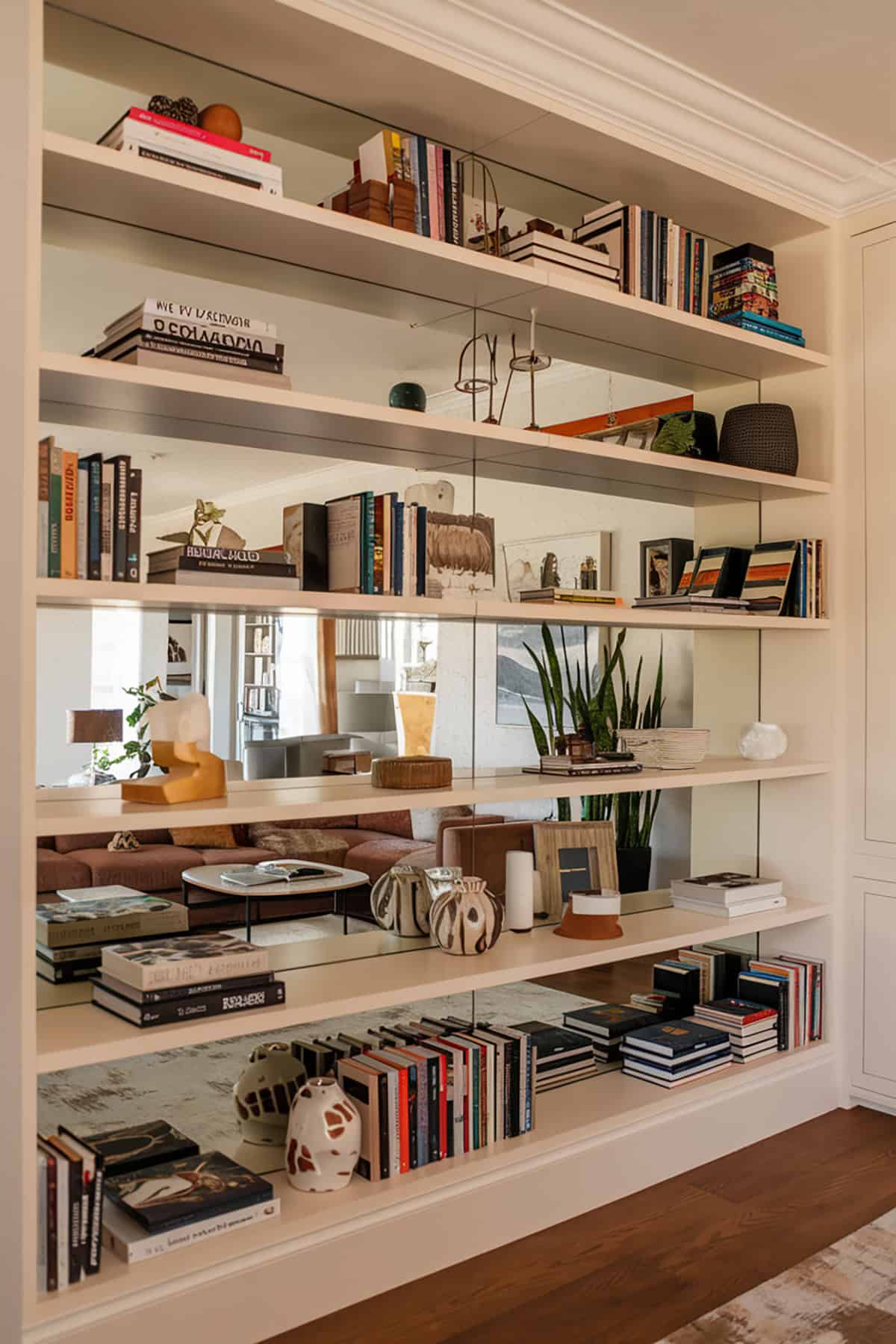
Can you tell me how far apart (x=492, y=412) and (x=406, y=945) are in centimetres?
130

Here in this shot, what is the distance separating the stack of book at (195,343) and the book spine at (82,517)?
217 mm

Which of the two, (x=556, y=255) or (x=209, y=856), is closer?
(x=209, y=856)

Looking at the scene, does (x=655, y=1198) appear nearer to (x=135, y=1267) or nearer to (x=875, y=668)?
(x=135, y=1267)

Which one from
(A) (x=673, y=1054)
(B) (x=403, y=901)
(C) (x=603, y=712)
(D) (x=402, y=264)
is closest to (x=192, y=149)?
(D) (x=402, y=264)

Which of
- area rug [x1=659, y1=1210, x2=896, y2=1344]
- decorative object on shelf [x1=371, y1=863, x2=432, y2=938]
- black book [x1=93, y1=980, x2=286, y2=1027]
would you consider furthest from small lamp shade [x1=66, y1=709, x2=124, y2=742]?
area rug [x1=659, y1=1210, x2=896, y2=1344]

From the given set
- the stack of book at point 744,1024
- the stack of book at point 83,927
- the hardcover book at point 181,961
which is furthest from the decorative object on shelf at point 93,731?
the stack of book at point 744,1024

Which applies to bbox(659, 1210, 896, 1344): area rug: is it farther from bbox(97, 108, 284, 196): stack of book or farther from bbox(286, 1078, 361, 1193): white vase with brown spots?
bbox(97, 108, 284, 196): stack of book

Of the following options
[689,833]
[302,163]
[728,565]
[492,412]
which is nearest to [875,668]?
[728,565]

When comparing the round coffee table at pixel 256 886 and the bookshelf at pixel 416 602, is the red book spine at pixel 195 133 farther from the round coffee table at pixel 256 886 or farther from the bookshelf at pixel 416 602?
the round coffee table at pixel 256 886

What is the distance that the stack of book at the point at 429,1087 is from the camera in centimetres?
242

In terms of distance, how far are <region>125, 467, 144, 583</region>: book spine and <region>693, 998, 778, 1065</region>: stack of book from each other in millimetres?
2174

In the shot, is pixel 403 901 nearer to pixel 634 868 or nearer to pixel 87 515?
pixel 634 868

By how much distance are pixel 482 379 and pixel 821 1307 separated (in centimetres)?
219

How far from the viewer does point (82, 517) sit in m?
2.02
